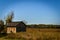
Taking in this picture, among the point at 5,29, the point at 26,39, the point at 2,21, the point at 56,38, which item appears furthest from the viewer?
the point at 2,21

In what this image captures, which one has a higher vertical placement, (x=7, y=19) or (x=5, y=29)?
(x=7, y=19)

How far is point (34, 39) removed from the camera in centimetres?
736

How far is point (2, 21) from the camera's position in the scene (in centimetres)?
1897

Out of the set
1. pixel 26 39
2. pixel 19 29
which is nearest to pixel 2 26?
pixel 19 29

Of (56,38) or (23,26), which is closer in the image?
(56,38)

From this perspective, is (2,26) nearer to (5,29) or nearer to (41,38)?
(5,29)

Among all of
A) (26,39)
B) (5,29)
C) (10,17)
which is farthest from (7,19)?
(26,39)

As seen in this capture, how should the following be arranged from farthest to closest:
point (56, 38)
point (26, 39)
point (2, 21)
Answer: point (2, 21) < point (26, 39) < point (56, 38)

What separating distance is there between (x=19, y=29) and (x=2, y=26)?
2.64m

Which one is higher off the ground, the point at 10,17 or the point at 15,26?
the point at 10,17

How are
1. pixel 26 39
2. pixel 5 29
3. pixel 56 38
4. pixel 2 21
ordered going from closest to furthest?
pixel 56 38
pixel 26 39
pixel 5 29
pixel 2 21

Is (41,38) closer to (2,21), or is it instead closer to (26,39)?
(26,39)

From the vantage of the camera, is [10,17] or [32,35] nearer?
[32,35]

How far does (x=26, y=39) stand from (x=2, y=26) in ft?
34.2
